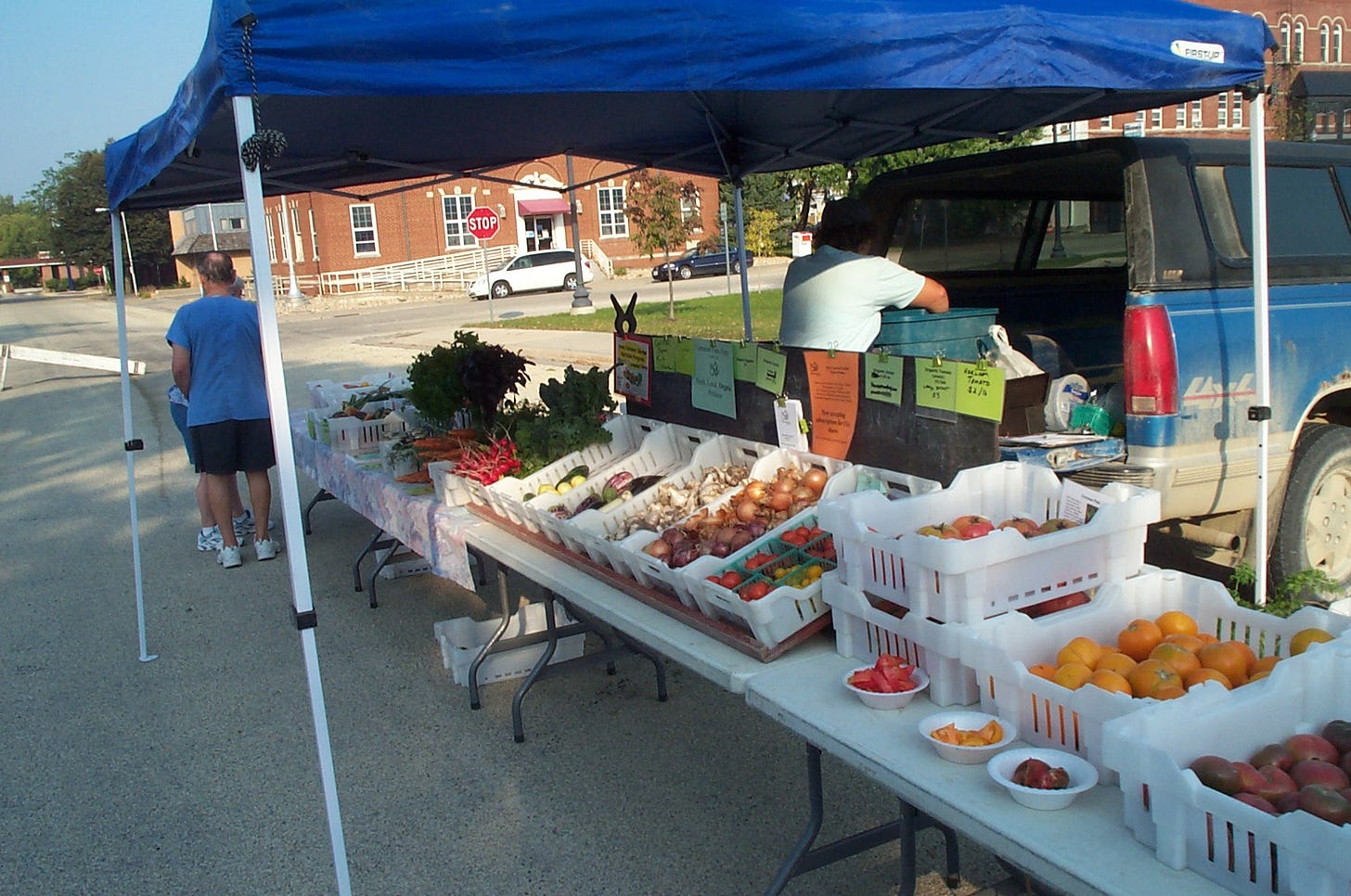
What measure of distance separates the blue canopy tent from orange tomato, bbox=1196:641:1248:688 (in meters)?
1.92

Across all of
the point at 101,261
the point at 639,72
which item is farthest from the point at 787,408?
the point at 101,261

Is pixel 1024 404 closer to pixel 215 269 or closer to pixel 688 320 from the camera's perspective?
pixel 215 269

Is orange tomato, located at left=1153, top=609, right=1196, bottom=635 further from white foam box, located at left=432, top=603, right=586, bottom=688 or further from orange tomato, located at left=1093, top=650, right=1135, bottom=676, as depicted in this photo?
white foam box, located at left=432, top=603, right=586, bottom=688

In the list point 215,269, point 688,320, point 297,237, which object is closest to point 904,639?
point 215,269

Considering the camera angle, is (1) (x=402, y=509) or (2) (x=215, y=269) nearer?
(1) (x=402, y=509)

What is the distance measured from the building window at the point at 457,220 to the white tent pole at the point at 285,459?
152ft

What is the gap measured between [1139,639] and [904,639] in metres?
0.54

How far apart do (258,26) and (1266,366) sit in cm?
373

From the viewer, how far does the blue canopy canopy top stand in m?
2.81

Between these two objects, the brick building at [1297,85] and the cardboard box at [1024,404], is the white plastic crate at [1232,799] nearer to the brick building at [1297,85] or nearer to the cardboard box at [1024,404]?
the cardboard box at [1024,404]

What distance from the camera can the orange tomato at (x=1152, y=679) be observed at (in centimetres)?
215

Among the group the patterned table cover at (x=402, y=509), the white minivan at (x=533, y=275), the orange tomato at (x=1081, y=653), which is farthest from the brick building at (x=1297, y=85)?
the orange tomato at (x=1081, y=653)

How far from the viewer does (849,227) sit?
4.51 metres

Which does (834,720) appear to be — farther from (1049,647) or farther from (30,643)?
(30,643)
